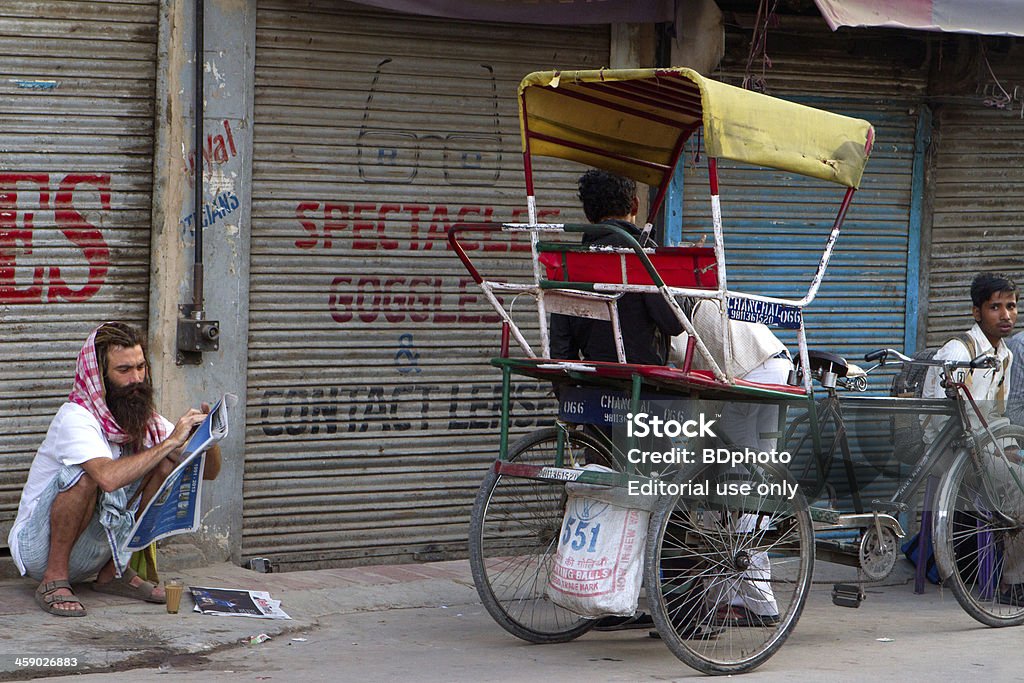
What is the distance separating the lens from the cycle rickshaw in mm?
5023

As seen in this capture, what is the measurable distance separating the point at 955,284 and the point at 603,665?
4661 millimetres

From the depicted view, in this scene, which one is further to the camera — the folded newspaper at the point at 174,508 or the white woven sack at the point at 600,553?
the folded newspaper at the point at 174,508

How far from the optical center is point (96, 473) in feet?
18.2

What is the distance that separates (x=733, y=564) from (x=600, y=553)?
0.56m

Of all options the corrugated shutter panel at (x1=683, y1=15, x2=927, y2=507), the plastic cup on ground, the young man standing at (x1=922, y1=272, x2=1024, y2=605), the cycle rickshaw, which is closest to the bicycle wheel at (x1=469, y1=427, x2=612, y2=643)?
the cycle rickshaw

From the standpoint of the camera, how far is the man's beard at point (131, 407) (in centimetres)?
572

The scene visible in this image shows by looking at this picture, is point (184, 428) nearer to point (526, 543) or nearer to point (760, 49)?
point (526, 543)

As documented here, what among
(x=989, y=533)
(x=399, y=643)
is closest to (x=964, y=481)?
(x=989, y=533)

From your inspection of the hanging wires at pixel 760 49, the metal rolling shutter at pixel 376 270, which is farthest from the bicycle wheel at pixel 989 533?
the hanging wires at pixel 760 49

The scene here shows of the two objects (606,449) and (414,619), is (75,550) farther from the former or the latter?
(606,449)

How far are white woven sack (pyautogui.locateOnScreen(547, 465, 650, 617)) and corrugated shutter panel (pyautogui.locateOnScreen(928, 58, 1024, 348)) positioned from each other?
4348mm

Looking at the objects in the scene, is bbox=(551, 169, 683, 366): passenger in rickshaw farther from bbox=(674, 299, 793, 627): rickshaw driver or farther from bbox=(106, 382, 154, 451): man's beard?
bbox=(106, 382, 154, 451): man's beard

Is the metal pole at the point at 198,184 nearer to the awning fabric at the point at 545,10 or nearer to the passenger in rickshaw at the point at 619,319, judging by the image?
the awning fabric at the point at 545,10

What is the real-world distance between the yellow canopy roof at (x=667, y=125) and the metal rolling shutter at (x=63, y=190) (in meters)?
1.97
